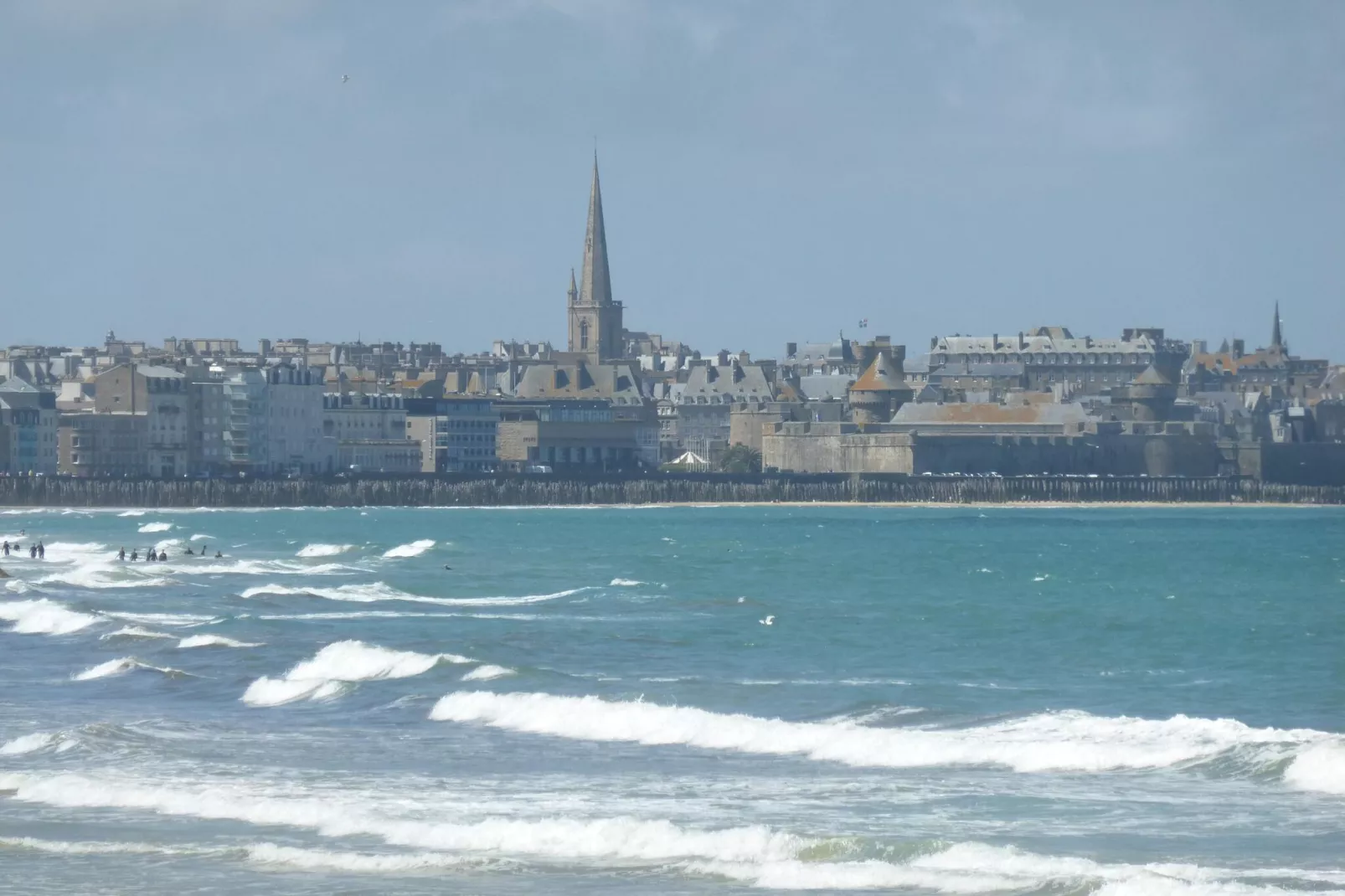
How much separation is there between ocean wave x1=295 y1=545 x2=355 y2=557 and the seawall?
43361 millimetres

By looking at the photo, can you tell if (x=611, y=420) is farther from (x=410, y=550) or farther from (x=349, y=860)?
(x=349, y=860)

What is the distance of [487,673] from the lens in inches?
1235

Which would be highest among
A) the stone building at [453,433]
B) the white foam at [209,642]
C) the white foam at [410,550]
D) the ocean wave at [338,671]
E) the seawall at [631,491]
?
the stone building at [453,433]

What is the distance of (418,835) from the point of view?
19656 mm

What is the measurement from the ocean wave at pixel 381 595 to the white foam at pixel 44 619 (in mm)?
6324

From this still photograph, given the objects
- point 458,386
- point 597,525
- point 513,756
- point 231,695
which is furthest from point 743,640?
point 458,386

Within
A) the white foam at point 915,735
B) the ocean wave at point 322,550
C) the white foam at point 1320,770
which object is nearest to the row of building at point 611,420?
the ocean wave at point 322,550

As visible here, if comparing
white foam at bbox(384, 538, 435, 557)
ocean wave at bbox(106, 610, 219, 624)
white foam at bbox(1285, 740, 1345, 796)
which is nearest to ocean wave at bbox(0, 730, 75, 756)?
white foam at bbox(1285, 740, 1345, 796)

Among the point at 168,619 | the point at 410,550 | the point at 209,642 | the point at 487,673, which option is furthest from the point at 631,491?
the point at 487,673

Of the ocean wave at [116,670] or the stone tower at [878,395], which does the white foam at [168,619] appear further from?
the stone tower at [878,395]

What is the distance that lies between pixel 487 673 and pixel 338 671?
2.18m

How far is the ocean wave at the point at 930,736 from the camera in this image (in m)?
23.4

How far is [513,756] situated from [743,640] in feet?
47.3

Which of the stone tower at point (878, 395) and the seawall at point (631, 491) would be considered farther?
the stone tower at point (878, 395)
